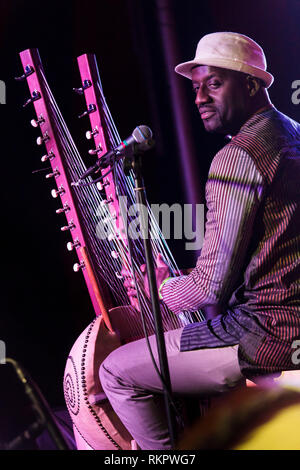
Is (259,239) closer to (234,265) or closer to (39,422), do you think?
(234,265)

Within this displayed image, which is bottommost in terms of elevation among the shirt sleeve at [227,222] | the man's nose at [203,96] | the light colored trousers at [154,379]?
the light colored trousers at [154,379]

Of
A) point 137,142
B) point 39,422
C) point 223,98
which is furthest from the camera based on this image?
point 223,98

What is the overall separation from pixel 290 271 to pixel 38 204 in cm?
163

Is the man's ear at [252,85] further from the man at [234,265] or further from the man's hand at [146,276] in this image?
the man's hand at [146,276]

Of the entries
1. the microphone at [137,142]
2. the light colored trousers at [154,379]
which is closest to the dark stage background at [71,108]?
the light colored trousers at [154,379]

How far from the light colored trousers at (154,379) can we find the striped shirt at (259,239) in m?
0.10

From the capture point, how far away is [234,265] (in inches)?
60.1

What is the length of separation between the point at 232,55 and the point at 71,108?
127 cm

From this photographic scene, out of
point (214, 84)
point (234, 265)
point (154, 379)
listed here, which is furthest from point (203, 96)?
point (154, 379)

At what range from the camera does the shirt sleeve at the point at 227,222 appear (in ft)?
4.84

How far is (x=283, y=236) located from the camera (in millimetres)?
1498

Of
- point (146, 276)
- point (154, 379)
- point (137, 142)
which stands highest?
point (137, 142)

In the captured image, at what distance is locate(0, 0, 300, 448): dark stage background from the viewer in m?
2.61

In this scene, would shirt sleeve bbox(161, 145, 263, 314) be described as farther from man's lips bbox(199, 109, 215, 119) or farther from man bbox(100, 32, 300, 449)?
man's lips bbox(199, 109, 215, 119)
